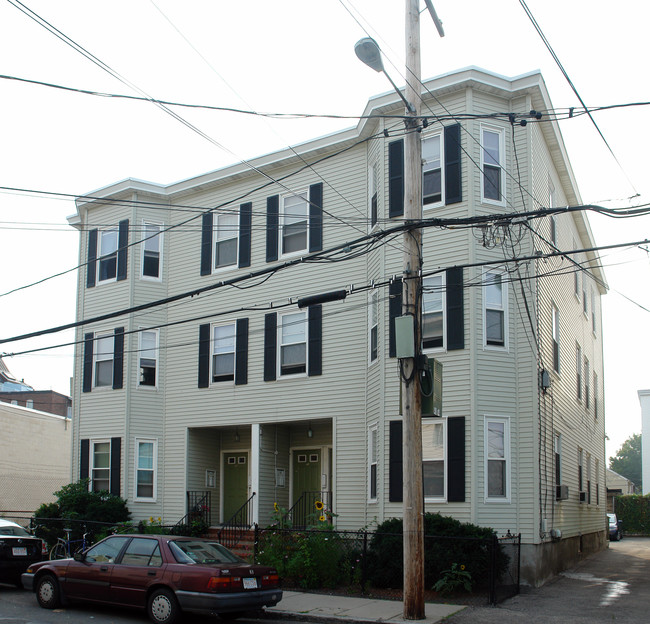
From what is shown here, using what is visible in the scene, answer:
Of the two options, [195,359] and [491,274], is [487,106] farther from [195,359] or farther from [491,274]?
[195,359]

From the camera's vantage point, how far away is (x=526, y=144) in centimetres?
1761

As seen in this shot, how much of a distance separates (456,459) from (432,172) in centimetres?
653

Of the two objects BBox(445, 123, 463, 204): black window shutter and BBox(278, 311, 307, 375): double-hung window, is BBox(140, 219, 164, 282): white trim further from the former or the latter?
BBox(445, 123, 463, 204): black window shutter

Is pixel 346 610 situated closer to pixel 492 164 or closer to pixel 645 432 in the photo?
pixel 492 164

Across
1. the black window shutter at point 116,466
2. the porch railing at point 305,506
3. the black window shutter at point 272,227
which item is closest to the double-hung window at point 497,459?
the porch railing at point 305,506

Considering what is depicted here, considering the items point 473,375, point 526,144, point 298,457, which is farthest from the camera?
point 298,457

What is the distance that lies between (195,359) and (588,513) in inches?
514

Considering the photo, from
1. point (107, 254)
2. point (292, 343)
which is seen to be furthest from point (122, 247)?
point (292, 343)

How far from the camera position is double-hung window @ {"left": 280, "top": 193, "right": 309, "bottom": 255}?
828 inches

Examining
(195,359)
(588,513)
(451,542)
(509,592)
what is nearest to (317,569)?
(451,542)

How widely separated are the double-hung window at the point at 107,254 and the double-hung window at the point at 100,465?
499cm

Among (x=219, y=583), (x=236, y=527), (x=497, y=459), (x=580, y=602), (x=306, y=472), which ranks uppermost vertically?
(x=497, y=459)

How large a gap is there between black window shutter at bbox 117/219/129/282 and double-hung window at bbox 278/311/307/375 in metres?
5.48

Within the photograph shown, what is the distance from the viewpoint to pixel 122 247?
2333 cm
